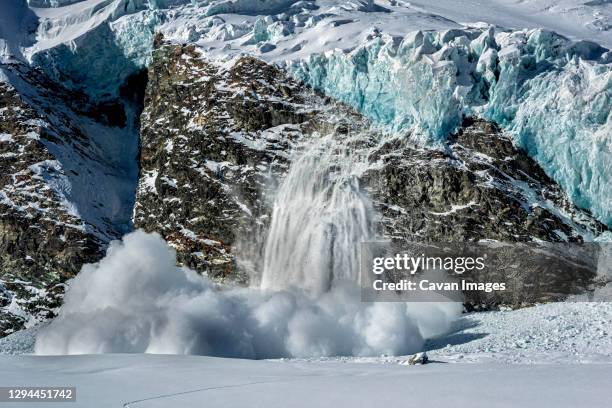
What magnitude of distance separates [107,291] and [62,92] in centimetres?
2005

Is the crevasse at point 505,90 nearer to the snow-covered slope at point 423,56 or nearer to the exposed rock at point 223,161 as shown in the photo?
the snow-covered slope at point 423,56

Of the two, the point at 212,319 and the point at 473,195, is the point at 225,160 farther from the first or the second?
the point at 473,195

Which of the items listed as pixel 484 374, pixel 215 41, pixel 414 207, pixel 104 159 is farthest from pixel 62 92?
pixel 484 374

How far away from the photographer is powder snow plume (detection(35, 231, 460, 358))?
34750mm

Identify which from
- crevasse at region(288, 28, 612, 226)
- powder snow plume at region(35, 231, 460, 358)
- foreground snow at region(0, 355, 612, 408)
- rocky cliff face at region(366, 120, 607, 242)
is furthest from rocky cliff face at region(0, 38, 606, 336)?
foreground snow at region(0, 355, 612, 408)

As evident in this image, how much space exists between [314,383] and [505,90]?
25.6m

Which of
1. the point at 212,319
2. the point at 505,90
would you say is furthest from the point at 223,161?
the point at 505,90

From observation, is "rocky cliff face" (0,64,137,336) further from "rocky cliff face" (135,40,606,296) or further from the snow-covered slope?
"rocky cliff face" (135,40,606,296)

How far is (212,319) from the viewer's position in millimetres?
35594

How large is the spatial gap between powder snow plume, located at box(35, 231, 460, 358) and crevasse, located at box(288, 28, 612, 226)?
909cm

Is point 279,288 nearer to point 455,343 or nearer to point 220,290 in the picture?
point 220,290

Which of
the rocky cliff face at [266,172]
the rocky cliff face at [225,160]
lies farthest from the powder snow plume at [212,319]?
the rocky cliff face at [266,172]

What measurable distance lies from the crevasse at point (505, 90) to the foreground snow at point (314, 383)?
62.1ft

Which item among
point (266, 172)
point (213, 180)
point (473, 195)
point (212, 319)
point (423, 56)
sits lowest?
point (212, 319)
